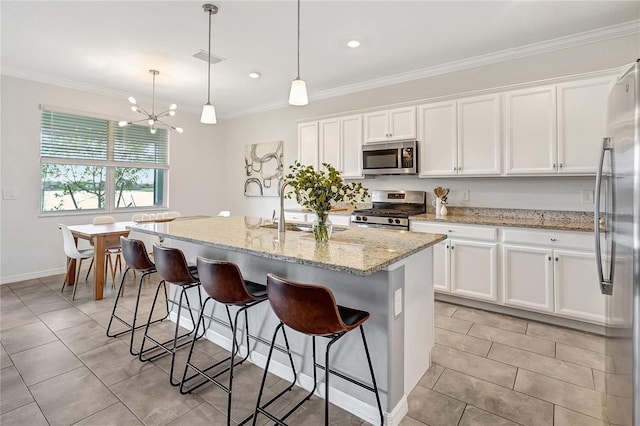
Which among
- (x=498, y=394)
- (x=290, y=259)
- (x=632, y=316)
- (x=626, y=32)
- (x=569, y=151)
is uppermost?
(x=626, y=32)

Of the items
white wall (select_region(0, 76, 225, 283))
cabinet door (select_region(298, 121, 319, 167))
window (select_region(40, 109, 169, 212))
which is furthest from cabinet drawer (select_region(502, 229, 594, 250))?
white wall (select_region(0, 76, 225, 283))

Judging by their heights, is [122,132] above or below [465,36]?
below

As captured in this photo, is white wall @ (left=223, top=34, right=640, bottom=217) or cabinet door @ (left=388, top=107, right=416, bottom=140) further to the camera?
cabinet door @ (left=388, top=107, right=416, bottom=140)

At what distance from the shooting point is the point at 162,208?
5629 millimetres

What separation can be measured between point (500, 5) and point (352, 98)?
89.2 inches

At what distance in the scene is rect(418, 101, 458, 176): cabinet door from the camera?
3.54 m

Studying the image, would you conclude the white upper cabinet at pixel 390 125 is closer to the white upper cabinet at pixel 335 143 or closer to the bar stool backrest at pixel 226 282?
the white upper cabinet at pixel 335 143

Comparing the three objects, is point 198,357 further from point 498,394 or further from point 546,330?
point 546,330

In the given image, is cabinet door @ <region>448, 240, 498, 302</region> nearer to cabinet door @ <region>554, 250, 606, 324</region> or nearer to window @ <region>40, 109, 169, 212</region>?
cabinet door @ <region>554, 250, 606, 324</region>

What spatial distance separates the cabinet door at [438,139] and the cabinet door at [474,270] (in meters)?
0.88

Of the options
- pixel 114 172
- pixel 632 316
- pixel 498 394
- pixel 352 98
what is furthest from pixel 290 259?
pixel 114 172

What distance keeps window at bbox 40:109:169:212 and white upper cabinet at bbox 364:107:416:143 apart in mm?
3724

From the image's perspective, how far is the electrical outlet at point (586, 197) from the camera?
3061mm

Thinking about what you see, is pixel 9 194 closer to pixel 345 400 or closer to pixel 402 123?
pixel 345 400
